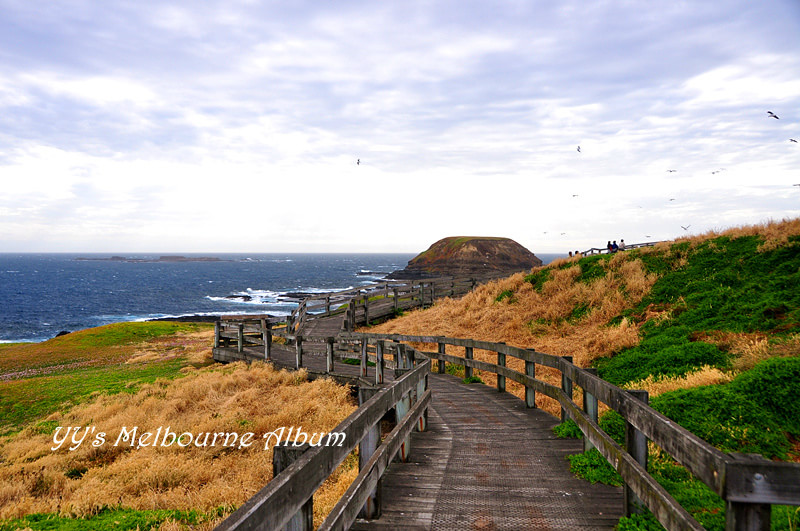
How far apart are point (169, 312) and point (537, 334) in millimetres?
66981

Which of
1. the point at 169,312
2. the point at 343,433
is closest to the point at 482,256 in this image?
the point at 169,312

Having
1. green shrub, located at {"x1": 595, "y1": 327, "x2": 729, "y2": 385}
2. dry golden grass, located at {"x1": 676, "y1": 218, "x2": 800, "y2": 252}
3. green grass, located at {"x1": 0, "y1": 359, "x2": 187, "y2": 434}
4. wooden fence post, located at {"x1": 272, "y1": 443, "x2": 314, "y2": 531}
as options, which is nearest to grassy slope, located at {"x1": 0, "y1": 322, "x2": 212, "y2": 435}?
green grass, located at {"x1": 0, "y1": 359, "x2": 187, "y2": 434}

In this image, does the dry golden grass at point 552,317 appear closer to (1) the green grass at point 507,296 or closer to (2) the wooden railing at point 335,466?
(1) the green grass at point 507,296

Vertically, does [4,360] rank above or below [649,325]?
below

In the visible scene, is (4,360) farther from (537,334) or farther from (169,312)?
(169,312)

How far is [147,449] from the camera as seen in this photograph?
8641 mm

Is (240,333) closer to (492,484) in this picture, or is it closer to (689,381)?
(492,484)

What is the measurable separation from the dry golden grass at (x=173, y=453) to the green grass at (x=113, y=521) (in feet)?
0.80

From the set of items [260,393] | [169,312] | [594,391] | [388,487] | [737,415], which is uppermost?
[594,391]

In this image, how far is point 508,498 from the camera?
4.86m

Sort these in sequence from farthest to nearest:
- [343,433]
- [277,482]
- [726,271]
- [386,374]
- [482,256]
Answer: [482,256] → [726,271] → [386,374] → [343,433] → [277,482]

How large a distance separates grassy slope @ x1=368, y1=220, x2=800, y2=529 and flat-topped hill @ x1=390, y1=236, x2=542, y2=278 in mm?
85625

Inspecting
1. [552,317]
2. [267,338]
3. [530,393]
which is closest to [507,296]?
[552,317]

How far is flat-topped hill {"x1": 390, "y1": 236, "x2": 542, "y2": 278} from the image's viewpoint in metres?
111
